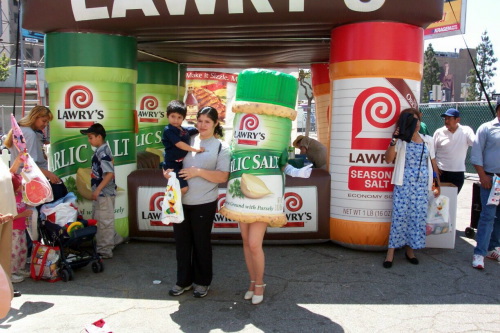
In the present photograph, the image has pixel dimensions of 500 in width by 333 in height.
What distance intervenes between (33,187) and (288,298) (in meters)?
2.48

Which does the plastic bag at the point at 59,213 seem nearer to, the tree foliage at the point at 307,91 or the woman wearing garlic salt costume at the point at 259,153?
the woman wearing garlic salt costume at the point at 259,153

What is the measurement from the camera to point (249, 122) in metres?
3.79

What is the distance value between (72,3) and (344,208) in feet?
13.3

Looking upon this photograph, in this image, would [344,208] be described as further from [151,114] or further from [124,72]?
[151,114]

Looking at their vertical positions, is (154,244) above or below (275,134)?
below

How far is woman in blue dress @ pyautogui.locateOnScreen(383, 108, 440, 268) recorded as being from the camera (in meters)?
4.91

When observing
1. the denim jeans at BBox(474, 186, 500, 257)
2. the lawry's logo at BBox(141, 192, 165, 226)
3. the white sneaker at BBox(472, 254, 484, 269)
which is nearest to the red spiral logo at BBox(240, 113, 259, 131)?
the lawry's logo at BBox(141, 192, 165, 226)

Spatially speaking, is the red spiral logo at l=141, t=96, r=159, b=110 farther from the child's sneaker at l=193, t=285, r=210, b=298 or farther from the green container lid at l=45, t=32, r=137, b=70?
the child's sneaker at l=193, t=285, r=210, b=298

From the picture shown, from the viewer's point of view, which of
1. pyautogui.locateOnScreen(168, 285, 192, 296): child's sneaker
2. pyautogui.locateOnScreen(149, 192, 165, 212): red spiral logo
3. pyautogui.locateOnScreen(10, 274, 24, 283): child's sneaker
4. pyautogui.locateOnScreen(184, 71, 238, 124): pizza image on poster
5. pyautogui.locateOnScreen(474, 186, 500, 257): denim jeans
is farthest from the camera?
pyautogui.locateOnScreen(184, 71, 238, 124): pizza image on poster

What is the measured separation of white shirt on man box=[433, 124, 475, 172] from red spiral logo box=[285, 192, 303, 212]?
227cm

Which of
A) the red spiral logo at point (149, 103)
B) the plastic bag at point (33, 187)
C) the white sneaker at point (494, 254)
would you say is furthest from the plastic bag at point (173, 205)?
the red spiral logo at point (149, 103)

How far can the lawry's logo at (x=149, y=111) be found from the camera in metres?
9.46

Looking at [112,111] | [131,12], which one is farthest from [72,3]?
[112,111]

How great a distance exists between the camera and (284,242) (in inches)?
225
